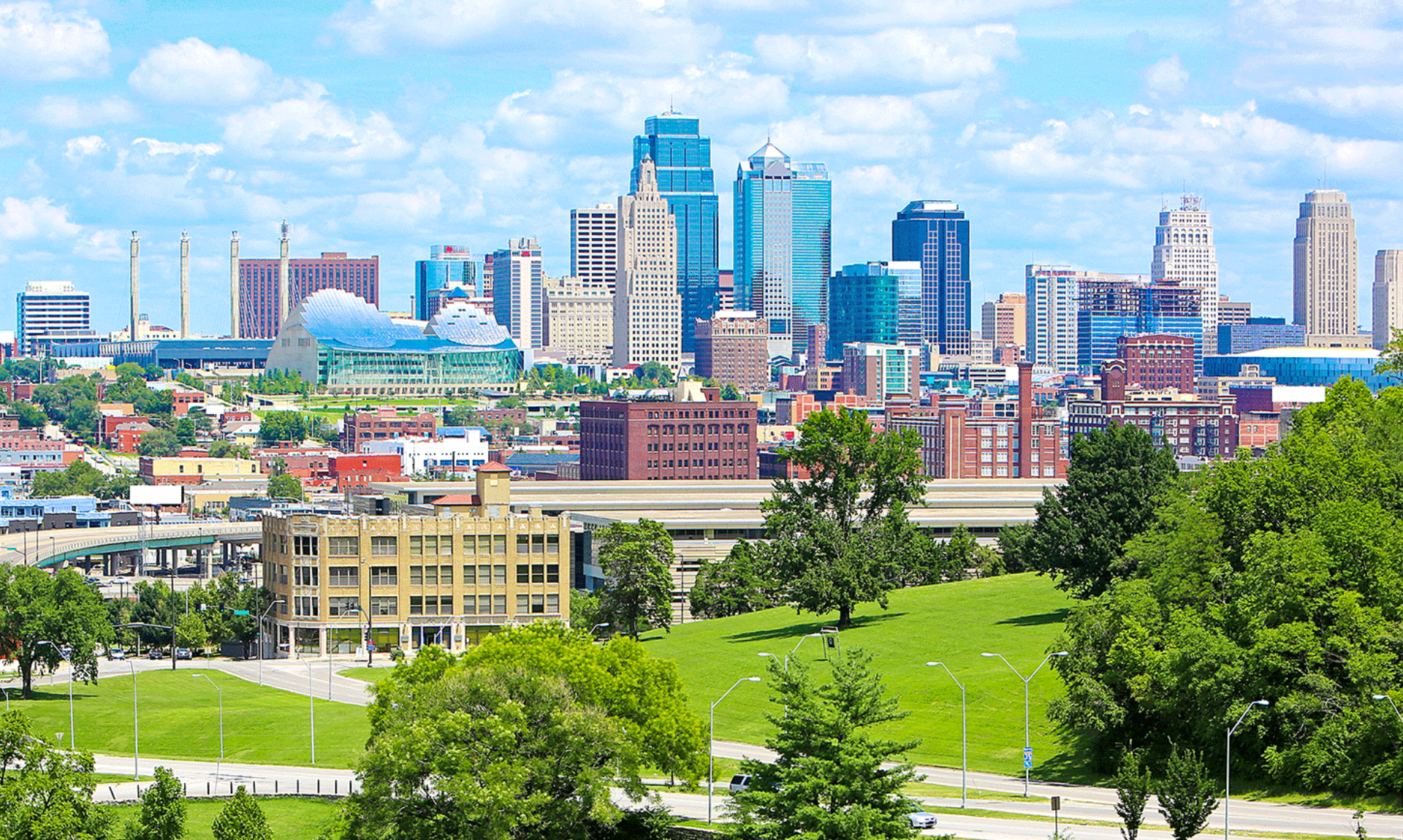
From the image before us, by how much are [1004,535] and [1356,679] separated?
240ft

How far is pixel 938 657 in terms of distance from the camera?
10144 centimetres

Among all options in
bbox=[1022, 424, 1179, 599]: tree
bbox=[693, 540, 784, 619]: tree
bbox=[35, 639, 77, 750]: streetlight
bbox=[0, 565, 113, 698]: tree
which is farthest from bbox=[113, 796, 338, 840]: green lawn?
bbox=[693, 540, 784, 619]: tree

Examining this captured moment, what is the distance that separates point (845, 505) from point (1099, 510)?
1783cm

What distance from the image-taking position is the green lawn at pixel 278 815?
241 ft

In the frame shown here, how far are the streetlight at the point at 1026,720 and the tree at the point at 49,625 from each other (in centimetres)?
4680

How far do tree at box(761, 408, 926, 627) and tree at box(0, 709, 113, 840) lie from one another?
187 ft

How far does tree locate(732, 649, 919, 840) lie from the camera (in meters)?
59.6

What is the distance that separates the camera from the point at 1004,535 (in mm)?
148625

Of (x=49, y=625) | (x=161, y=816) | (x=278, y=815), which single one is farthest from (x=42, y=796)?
(x=49, y=625)

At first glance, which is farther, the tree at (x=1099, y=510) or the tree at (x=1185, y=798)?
the tree at (x=1099, y=510)

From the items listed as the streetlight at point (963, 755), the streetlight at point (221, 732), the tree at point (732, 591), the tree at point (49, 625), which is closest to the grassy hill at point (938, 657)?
the streetlight at point (963, 755)

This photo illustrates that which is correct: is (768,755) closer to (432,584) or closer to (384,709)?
(384,709)

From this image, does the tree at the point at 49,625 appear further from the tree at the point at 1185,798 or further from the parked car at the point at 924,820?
the tree at the point at 1185,798

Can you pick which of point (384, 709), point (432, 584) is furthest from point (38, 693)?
point (384, 709)
